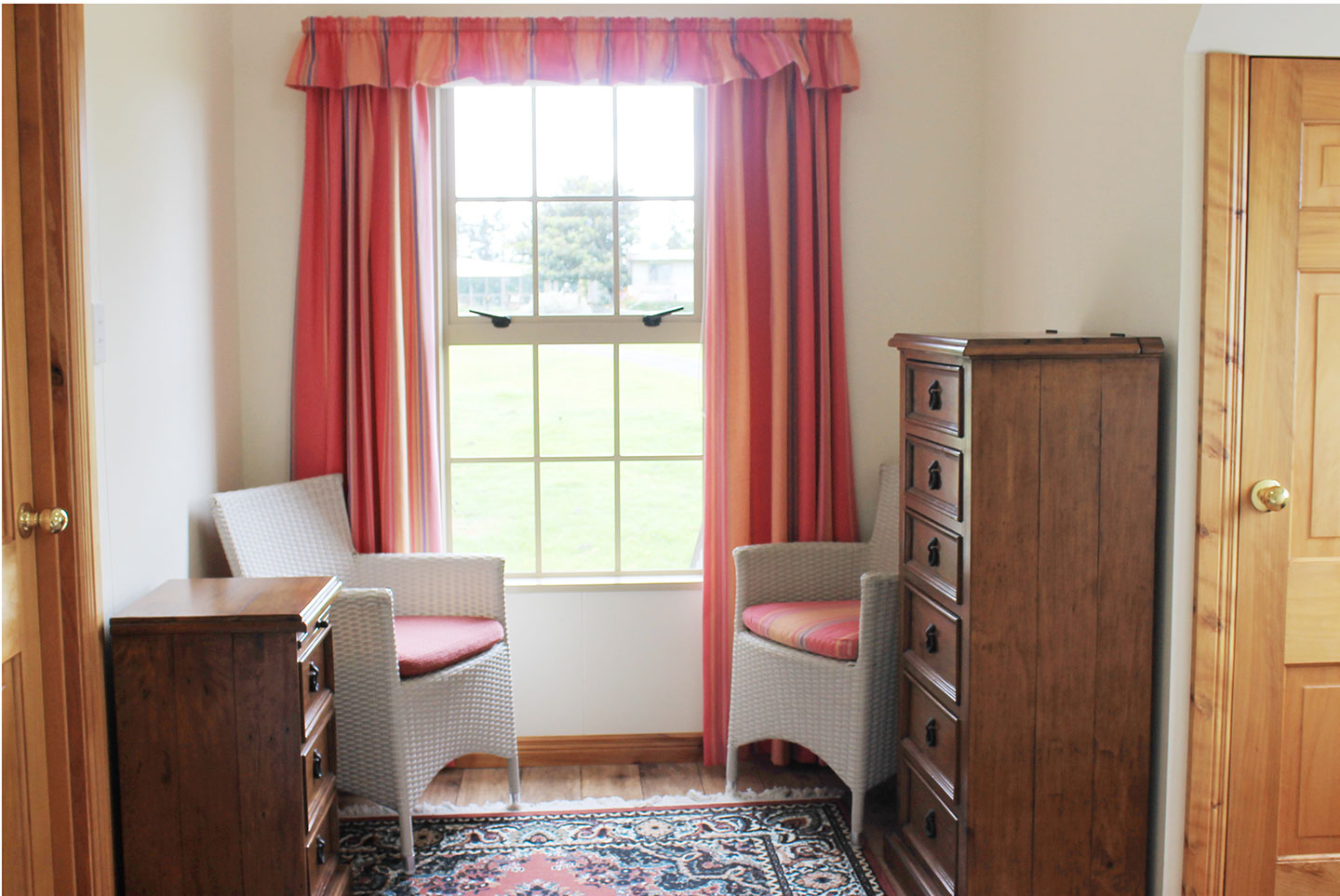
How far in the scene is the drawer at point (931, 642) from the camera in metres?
2.51

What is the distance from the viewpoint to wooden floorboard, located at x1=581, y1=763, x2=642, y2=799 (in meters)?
3.39

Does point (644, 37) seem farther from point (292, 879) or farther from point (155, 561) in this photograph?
point (292, 879)

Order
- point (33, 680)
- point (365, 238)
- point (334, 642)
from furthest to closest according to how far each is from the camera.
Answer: point (365, 238) → point (334, 642) → point (33, 680)

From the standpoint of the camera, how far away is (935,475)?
8.52 ft

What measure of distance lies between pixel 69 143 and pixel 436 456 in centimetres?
158

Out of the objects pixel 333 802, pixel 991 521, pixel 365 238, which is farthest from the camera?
pixel 365 238

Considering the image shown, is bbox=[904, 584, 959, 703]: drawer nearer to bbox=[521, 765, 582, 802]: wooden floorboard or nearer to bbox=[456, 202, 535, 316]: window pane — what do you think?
bbox=[521, 765, 582, 802]: wooden floorboard

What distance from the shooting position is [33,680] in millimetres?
2146

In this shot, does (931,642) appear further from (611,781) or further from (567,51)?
(567,51)

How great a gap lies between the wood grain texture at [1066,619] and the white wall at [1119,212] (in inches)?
7.0

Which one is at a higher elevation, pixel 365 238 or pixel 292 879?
pixel 365 238

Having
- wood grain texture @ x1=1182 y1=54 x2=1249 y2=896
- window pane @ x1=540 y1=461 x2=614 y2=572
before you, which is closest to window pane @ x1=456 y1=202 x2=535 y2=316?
window pane @ x1=540 y1=461 x2=614 y2=572

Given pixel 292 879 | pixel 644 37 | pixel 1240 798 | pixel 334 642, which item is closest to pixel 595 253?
pixel 644 37

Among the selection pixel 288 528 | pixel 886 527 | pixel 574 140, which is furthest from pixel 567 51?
pixel 886 527
